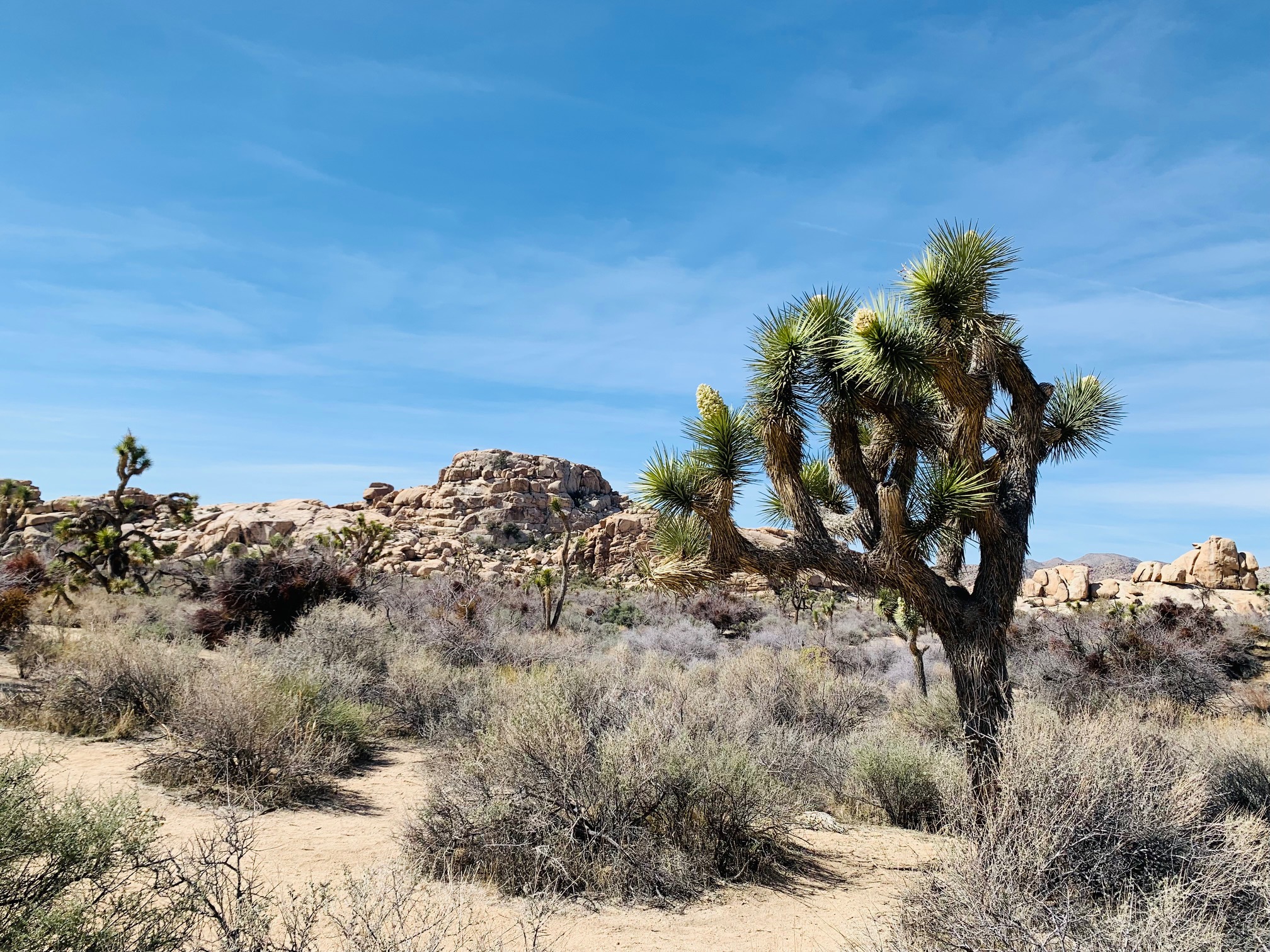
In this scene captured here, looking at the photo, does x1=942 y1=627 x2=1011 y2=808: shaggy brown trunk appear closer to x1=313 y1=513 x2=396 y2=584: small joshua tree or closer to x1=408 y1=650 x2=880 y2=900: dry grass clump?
x1=408 y1=650 x2=880 y2=900: dry grass clump

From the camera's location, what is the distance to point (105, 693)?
9.21 metres

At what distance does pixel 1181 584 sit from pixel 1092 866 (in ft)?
105

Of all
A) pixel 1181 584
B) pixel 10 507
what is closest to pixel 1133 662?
pixel 1181 584

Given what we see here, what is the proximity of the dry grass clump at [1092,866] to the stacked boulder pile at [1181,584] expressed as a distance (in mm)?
24935

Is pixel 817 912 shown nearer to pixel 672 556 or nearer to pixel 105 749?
pixel 672 556

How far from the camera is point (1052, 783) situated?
4.89 metres

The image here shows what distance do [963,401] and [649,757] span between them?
4.27 meters

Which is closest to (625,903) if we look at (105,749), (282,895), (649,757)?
(649,757)

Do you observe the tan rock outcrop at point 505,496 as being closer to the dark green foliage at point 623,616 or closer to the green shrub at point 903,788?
the dark green foliage at point 623,616

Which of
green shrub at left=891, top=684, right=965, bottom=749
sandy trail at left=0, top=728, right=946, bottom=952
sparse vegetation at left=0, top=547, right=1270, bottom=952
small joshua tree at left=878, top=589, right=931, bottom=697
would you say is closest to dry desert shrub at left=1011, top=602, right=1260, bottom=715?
sparse vegetation at left=0, top=547, right=1270, bottom=952

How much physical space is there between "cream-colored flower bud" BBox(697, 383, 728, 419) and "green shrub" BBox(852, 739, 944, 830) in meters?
3.91

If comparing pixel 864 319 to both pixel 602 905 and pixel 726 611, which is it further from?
pixel 726 611

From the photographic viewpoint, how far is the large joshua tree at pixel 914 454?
282 inches

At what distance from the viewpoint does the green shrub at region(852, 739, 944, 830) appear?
7.83 metres
